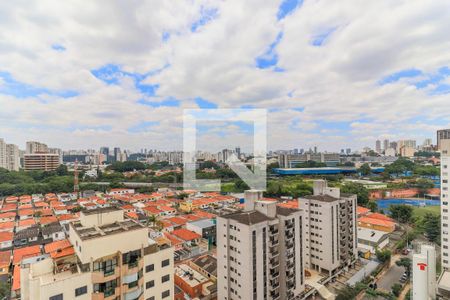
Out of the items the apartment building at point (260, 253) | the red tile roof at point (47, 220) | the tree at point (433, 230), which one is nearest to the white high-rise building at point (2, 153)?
the red tile roof at point (47, 220)

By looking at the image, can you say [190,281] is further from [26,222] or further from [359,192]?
[359,192]

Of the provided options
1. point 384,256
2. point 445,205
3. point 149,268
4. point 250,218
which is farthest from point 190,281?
point 445,205

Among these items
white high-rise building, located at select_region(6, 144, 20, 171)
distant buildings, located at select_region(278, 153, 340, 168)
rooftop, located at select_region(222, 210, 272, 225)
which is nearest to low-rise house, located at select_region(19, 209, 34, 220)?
rooftop, located at select_region(222, 210, 272, 225)

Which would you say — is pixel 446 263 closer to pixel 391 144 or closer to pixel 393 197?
pixel 393 197

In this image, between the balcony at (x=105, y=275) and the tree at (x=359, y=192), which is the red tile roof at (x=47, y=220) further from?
the tree at (x=359, y=192)

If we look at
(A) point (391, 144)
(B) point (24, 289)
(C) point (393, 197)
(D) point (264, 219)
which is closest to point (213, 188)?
(D) point (264, 219)

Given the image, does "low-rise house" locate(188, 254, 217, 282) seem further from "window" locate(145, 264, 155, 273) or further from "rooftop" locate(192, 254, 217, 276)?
"window" locate(145, 264, 155, 273)
